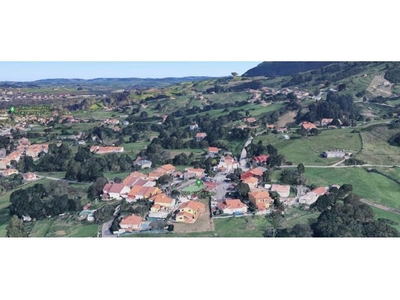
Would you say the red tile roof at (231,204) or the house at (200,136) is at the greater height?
the house at (200,136)

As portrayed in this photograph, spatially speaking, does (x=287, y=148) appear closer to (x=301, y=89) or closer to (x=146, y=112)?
(x=146, y=112)

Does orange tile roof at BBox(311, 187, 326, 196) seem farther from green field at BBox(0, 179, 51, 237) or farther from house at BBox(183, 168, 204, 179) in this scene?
green field at BBox(0, 179, 51, 237)

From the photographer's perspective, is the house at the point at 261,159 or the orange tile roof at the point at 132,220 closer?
the orange tile roof at the point at 132,220

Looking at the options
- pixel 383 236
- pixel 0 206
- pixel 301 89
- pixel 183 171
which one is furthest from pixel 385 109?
pixel 0 206

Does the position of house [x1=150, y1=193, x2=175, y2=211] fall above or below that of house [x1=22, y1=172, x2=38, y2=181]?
above

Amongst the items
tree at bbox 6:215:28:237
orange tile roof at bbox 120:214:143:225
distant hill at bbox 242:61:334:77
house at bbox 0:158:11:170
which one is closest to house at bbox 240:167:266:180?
orange tile roof at bbox 120:214:143:225

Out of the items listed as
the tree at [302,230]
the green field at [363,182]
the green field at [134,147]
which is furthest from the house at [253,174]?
the green field at [134,147]

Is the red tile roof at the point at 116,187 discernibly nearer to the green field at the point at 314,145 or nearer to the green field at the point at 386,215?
the green field at the point at 314,145

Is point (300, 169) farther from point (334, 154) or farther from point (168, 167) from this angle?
point (168, 167)
